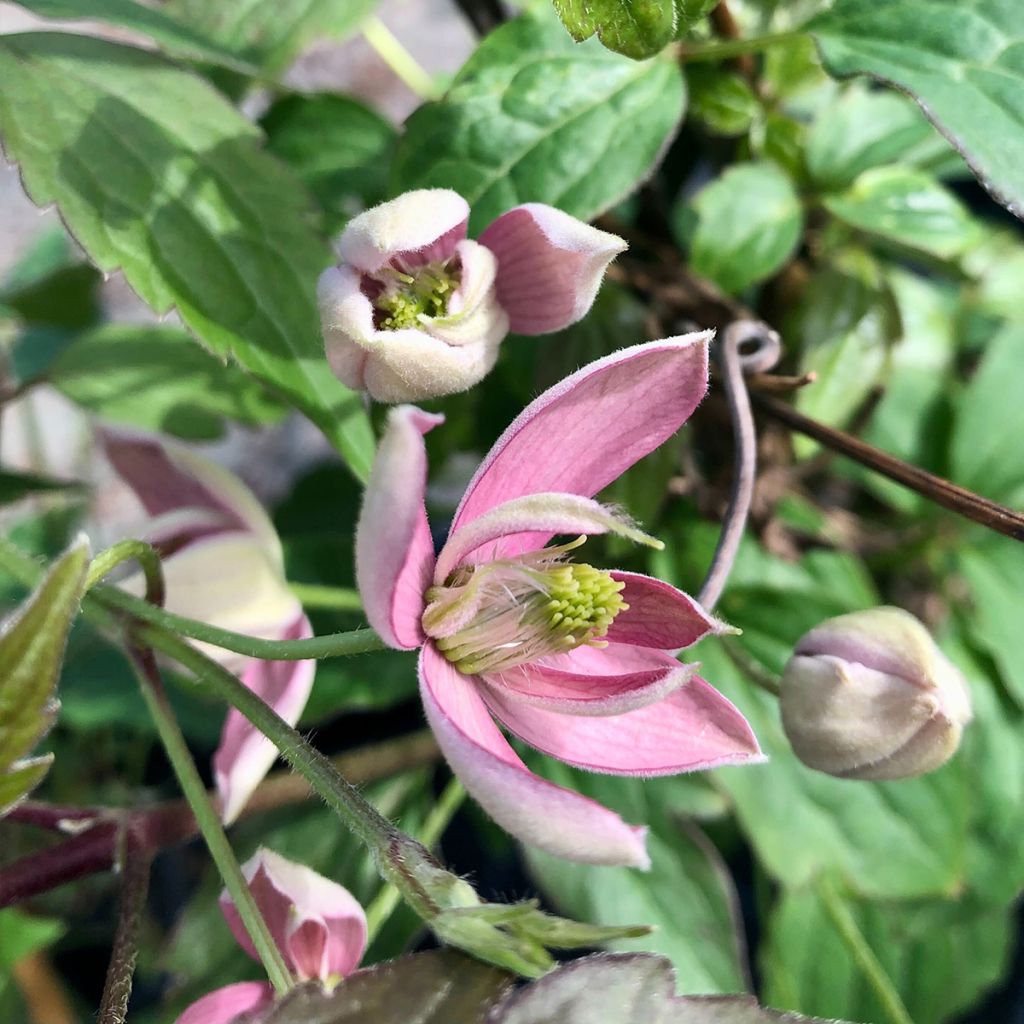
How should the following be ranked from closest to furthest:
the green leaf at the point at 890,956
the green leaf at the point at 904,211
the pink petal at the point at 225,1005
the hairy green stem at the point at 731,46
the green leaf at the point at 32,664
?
the green leaf at the point at 32,664, the pink petal at the point at 225,1005, the hairy green stem at the point at 731,46, the green leaf at the point at 904,211, the green leaf at the point at 890,956

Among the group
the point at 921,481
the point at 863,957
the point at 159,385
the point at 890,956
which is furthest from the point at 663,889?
the point at 159,385

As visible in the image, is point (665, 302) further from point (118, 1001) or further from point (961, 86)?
point (118, 1001)

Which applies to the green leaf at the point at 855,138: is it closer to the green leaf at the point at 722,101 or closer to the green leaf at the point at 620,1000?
the green leaf at the point at 722,101

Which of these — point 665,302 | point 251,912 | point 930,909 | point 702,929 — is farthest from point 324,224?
point 930,909

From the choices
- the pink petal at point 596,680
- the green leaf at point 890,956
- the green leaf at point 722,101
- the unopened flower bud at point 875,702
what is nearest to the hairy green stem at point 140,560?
the pink petal at point 596,680

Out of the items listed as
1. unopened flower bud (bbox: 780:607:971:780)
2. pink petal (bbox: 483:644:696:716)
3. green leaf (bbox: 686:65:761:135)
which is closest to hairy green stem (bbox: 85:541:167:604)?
pink petal (bbox: 483:644:696:716)

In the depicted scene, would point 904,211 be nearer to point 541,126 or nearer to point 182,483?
point 541,126
